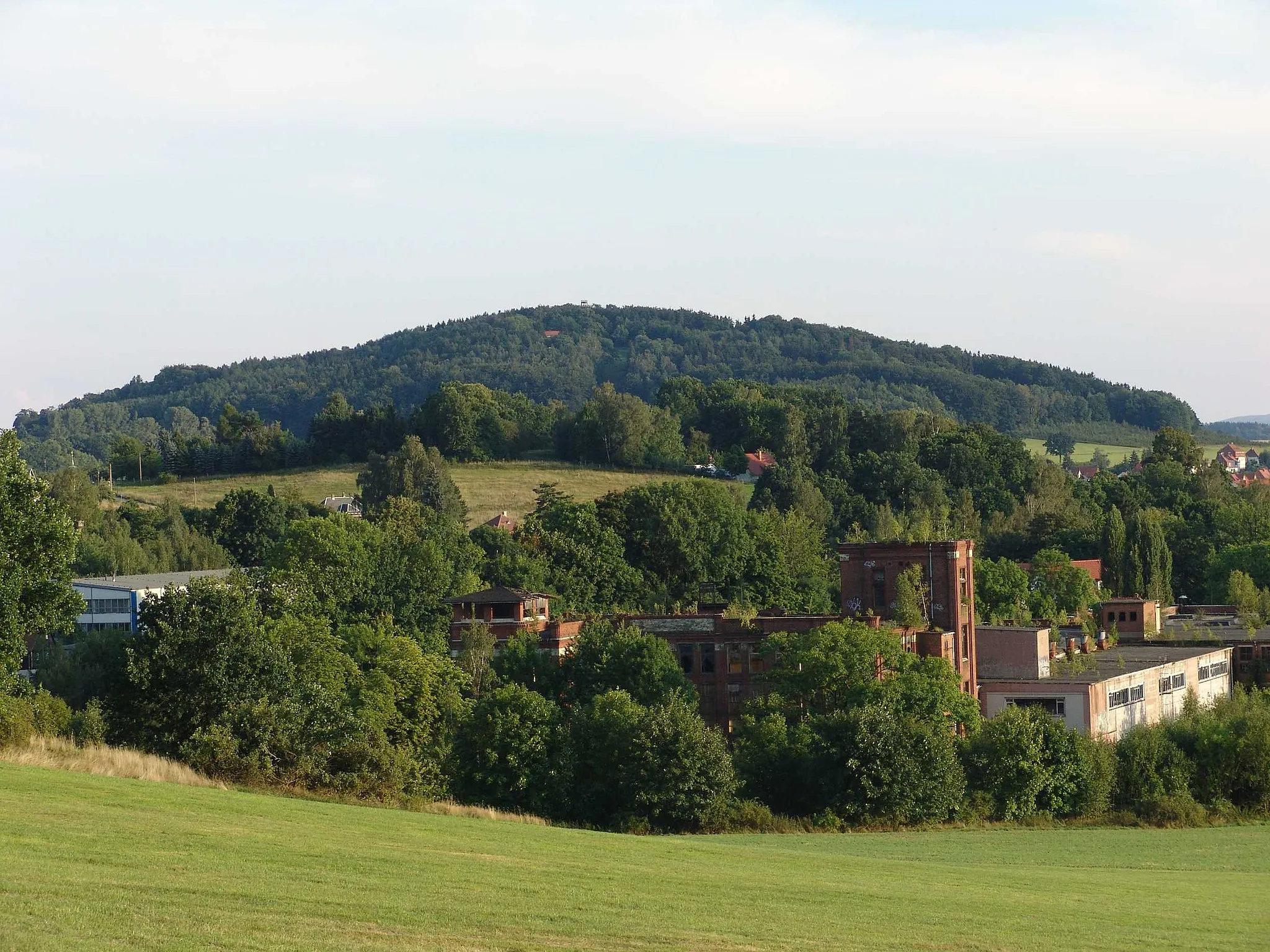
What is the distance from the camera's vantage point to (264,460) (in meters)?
188

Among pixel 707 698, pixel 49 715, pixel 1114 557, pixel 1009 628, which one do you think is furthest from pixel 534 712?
pixel 1114 557

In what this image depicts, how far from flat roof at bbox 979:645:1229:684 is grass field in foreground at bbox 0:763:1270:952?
41.8 metres

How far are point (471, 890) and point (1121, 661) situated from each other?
231 feet

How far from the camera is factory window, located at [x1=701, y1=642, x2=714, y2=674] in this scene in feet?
291

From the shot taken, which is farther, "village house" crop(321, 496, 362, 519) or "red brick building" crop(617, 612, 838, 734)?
"village house" crop(321, 496, 362, 519)

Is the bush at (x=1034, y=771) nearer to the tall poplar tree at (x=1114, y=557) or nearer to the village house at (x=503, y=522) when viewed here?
the tall poplar tree at (x=1114, y=557)

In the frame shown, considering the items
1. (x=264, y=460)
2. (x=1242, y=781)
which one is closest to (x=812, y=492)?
(x=264, y=460)

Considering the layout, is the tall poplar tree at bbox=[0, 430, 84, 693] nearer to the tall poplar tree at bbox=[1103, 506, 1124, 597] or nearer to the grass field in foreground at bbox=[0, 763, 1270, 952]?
the grass field in foreground at bbox=[0, 763, 1270, 952]

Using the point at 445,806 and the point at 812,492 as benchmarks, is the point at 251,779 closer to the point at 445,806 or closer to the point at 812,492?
the point at 445,806

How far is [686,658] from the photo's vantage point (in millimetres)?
89000

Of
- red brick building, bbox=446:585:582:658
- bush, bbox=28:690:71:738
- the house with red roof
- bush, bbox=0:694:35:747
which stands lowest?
bush, bbox=28:690:71:738

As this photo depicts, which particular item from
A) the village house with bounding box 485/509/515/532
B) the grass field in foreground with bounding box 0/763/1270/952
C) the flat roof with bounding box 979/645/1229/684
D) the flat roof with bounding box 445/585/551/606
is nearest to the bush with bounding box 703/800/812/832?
the grass field in foreground with bounding box 0/763/1270/952

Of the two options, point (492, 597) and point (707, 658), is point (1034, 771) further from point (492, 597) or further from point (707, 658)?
point (492, 597)

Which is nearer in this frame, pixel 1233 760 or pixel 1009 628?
pixel 1233 760
